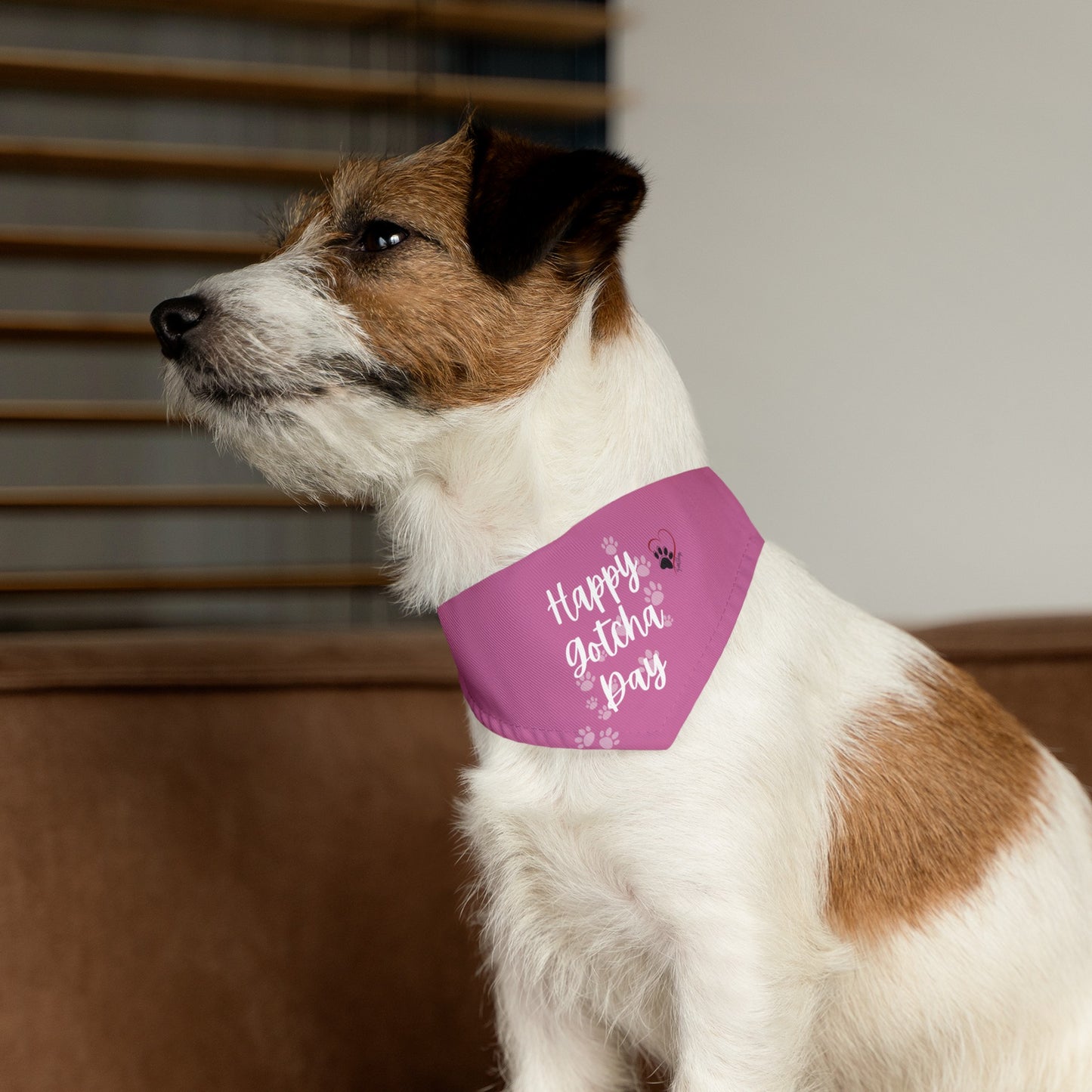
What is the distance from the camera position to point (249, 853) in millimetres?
1514

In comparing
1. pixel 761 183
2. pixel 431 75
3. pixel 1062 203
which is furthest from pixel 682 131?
pixel 1062 203

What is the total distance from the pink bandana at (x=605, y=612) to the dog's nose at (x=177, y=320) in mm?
357

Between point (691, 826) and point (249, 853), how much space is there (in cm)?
78

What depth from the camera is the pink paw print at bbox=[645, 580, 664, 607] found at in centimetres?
105

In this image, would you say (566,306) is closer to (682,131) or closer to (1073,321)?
(1073,321)

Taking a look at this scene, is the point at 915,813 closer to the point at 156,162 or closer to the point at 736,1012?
the point at 736,1012

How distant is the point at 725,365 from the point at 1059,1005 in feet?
6.26

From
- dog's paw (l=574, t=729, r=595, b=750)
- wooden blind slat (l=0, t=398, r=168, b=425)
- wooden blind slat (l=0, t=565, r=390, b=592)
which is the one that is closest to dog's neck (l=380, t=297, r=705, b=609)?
dog's paw (l=574, t=729, r=595, b=750)

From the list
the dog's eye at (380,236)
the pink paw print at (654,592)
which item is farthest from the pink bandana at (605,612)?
the dog's eye at (380,236)

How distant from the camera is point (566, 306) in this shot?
108cm

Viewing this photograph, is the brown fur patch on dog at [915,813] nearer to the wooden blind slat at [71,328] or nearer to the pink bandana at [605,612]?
the pink bandana at [605,612]

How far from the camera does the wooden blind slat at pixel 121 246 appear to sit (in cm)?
378

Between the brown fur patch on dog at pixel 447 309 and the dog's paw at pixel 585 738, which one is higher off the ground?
the brown fur patch on dog at pixel 447 309

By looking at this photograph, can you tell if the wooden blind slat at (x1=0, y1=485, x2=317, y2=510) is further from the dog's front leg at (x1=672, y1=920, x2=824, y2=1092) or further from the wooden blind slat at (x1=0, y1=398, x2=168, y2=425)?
the dog's front leg at (x1=672, y1=920, x2=824, y2=1092)
